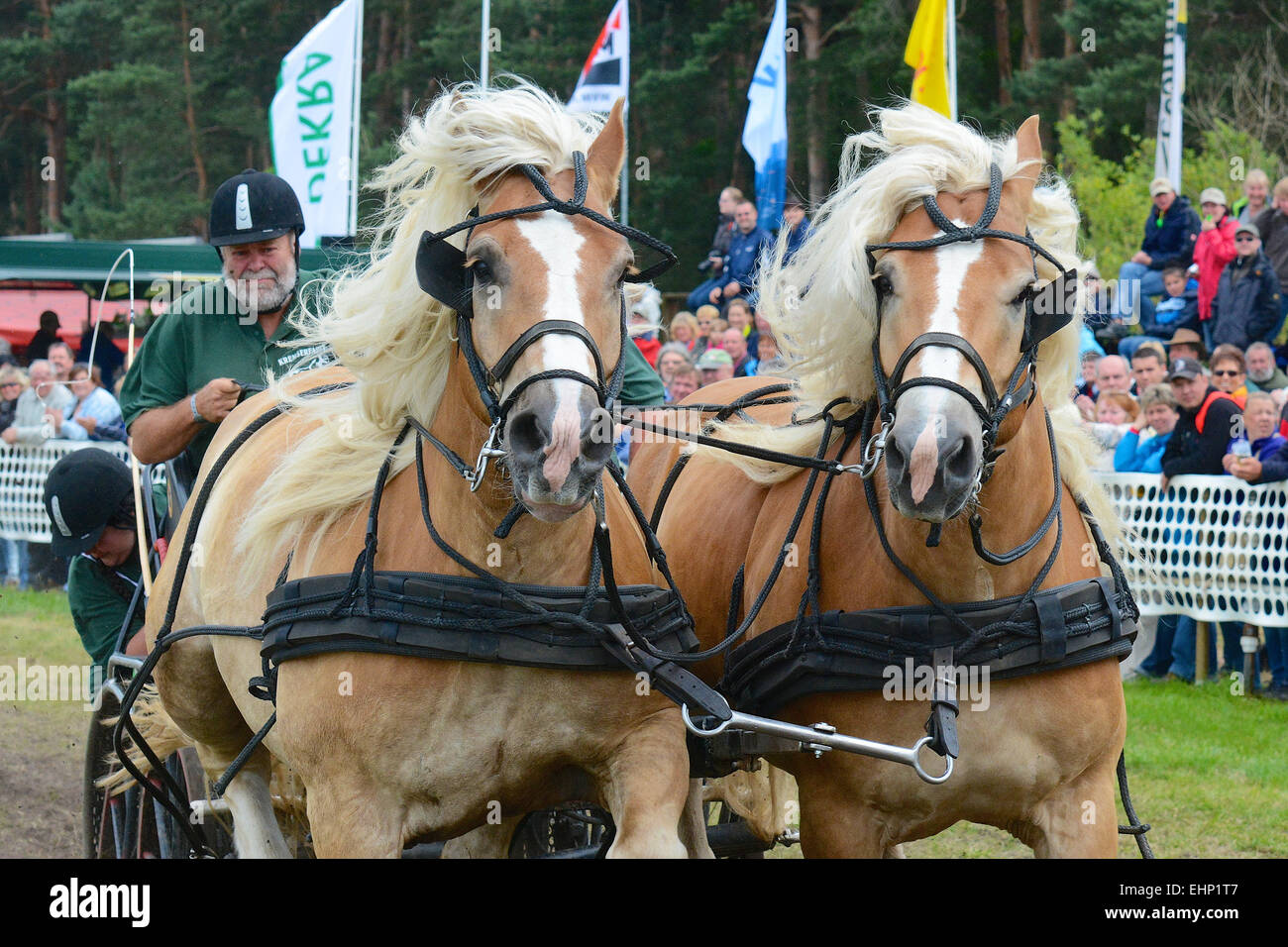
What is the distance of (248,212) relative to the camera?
429 centimetres

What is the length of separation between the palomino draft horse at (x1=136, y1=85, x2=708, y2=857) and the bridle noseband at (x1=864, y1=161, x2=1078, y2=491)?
1.93 feet

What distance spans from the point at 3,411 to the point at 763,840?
462 inches

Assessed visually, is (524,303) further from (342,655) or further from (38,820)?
(38,820)

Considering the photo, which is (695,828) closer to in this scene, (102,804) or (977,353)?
(977,353)

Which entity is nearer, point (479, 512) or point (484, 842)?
point (479, 512)

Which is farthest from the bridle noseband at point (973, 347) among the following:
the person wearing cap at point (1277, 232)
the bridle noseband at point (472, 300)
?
the person wearing cap at point (1277, 232)

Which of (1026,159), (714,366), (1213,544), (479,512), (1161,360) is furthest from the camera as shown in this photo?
(714,366)

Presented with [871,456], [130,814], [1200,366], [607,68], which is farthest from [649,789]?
[607,68]

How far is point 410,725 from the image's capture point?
293 centimetres

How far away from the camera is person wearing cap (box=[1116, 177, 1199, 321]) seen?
11.5 metres

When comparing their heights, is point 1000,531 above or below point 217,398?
below

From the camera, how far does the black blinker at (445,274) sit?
2.85m

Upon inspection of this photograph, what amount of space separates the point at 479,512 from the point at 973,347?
1.06 meters
